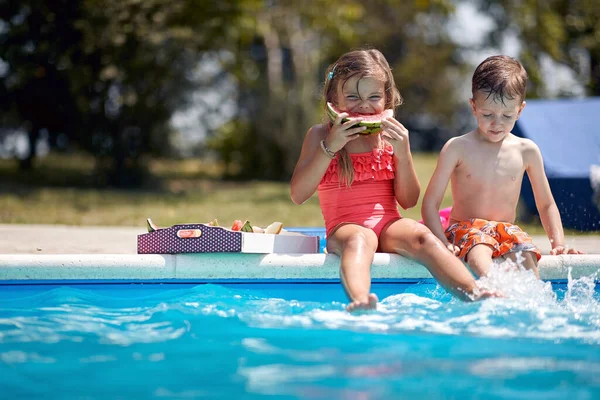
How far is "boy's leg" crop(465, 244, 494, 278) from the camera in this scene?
13.7 ft

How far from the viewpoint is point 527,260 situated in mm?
4301

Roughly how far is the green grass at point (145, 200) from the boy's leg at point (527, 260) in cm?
372

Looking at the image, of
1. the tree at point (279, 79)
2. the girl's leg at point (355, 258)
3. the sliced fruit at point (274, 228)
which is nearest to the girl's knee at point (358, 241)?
the girl's leg at point (355, 258)

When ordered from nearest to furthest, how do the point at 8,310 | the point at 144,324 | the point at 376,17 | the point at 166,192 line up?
1. the point at 144,324
2. the point at 8,310
3. the point at 166,192
4. the point at 376,17

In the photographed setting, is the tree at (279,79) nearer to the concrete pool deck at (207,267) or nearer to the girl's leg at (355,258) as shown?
the girl's leg at (355,258)

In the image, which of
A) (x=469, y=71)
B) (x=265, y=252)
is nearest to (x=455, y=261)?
(x=265, y=252)

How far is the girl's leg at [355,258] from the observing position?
376 centimetres

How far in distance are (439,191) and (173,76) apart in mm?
9433

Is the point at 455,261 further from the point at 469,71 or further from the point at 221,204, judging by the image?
the point at 469,71

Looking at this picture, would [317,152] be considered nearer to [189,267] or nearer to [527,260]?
[189,267]

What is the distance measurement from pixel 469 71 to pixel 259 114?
49.1 feet

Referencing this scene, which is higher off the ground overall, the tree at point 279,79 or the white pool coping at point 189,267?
the tree at point 279,79

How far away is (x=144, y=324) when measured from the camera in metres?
3.76

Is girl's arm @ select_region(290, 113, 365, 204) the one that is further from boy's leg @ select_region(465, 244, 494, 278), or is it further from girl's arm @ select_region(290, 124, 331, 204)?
boy's leg @ select_region(465, 244, 494, 278)
